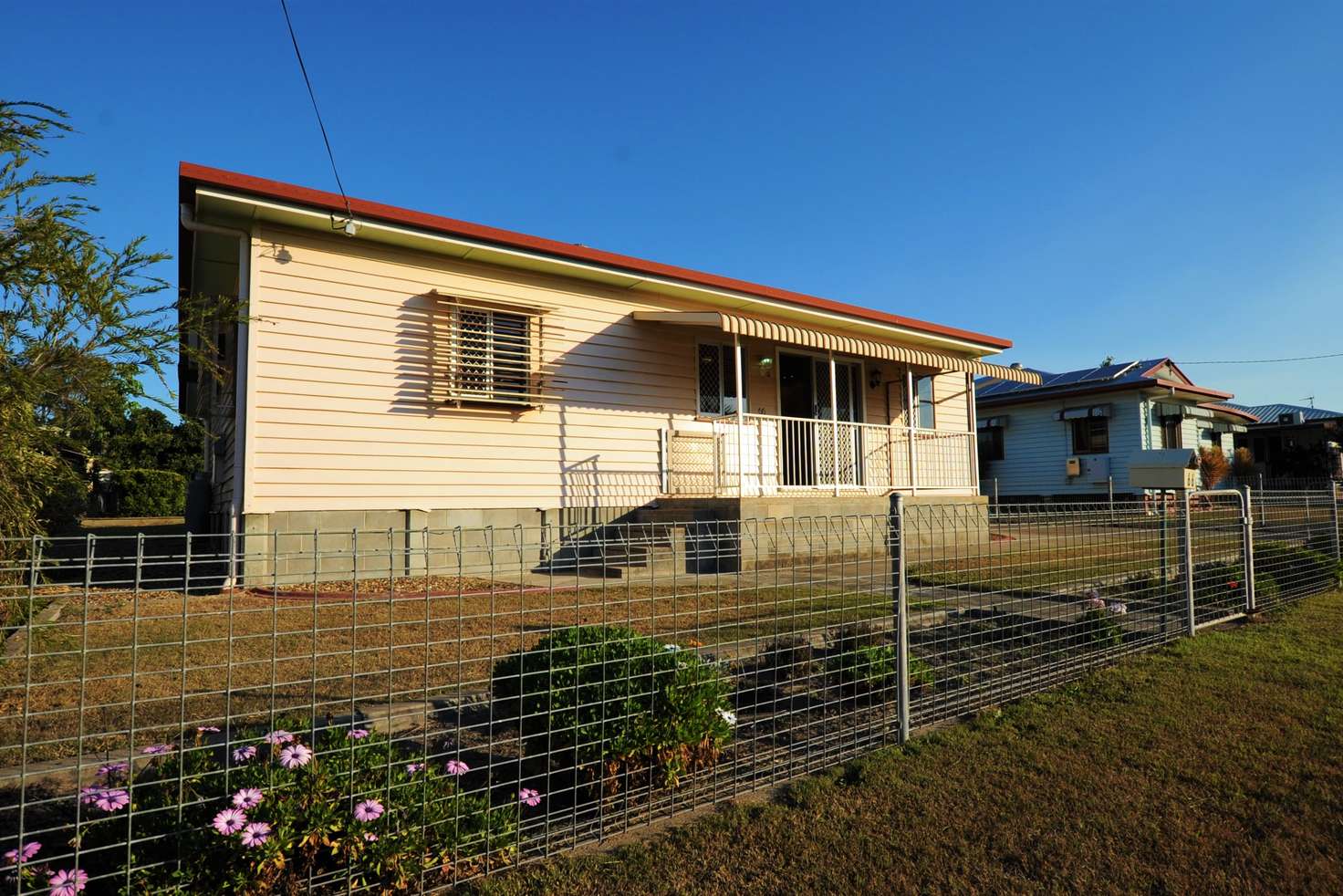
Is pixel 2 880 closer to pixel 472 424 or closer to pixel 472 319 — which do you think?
pixel 472 424

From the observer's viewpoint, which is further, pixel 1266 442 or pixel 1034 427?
pixel 1266 442

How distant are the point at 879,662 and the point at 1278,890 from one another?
1768mm

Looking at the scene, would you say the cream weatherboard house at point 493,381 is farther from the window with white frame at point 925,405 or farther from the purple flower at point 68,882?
the purple flower at point 68,882

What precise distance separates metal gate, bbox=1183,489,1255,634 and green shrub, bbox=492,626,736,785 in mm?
4920

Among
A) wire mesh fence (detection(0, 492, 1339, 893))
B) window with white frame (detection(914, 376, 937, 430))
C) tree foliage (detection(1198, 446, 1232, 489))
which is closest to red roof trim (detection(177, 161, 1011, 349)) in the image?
window with white frame (detection(914, 376, 937, 430))

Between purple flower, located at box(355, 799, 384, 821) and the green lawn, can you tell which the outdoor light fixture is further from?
the green lawn

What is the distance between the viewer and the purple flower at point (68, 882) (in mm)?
1789

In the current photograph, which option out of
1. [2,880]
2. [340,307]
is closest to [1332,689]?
[2,880]

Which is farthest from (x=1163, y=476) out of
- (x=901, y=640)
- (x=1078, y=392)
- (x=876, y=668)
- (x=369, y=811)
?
(x=1078, y=392)

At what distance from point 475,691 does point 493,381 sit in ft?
19.7

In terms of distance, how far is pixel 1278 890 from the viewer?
2.38 m

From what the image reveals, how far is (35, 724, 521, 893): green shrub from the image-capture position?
1998 millimetres

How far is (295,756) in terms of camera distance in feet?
7.13

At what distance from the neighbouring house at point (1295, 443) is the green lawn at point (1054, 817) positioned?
27.2 metres
